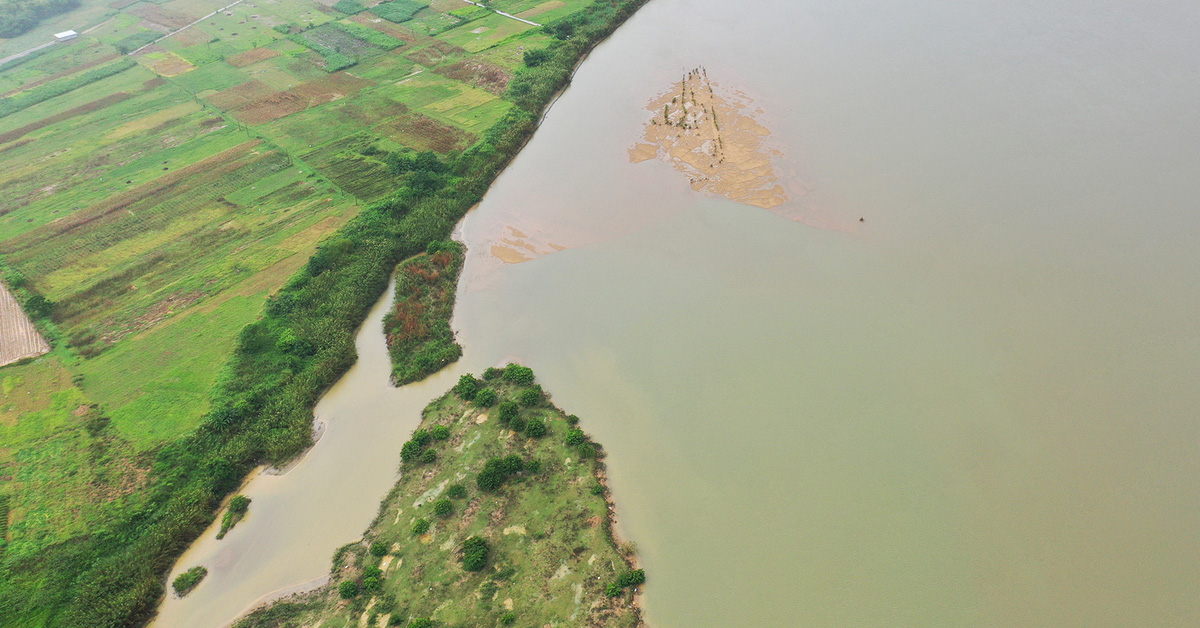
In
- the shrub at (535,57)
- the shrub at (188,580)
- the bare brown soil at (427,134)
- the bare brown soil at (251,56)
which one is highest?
the shrub at (535,57)

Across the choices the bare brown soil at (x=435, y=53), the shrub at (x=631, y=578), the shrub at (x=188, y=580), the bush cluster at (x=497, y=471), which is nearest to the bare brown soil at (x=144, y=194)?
the bare brown soil at (x=435, y=53)

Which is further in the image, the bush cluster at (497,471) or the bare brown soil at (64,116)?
the bare brown soil at (64,116)

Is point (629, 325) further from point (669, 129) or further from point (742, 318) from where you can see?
point (669, 129)

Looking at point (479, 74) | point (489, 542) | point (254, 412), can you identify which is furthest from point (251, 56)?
point (489, 542)

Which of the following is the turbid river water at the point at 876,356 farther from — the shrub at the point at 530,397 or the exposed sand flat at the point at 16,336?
the exposed sand flat at the point at 16,336

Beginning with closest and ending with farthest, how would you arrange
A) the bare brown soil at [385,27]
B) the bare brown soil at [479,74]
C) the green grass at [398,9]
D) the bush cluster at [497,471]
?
the bush cluster at [497,471], the bare brown soil at [479,74], the bare brown soil at [385,27], the green grass at [398,9]

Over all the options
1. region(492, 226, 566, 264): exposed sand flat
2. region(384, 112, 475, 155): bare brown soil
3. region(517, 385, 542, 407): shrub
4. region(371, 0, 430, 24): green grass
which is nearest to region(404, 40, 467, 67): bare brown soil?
region(371, 0, 430, 24): green grass

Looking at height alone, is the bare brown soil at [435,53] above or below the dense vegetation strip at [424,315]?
above
